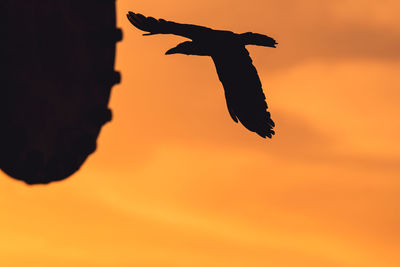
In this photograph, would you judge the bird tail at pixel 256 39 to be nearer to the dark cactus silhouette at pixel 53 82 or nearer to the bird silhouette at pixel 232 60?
the bird silhouette at pixel 232 60

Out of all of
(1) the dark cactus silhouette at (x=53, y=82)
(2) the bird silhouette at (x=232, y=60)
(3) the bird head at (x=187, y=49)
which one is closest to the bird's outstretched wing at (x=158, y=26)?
(2) the bird silhouette at (x=232, y=60)

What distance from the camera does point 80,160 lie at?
5.88 meters

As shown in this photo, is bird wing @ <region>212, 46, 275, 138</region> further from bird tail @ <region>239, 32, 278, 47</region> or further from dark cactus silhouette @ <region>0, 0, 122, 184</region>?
dark cactus silhouette @ <region>0, 0, 122, 184</region>

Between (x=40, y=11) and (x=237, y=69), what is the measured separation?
4.41m

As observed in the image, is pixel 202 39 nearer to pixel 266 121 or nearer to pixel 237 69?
pixel 237 69

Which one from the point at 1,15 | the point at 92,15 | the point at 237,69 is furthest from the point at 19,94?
the point at 237,69

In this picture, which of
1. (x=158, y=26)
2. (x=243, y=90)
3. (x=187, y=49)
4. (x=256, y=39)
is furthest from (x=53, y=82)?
(x=256, y=39)

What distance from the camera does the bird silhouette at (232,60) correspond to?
8.84m

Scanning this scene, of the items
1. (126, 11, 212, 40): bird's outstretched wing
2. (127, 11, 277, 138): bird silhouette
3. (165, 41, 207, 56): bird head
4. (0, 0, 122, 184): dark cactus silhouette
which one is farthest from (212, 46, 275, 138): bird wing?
(0, 0, 122, 184): dark cactus silhouette

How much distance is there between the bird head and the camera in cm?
905

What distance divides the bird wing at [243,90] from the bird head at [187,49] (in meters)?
0.33

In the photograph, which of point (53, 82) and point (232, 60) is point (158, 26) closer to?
point (232, 60)

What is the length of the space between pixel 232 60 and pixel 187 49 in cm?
85

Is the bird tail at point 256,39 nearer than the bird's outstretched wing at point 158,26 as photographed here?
No
